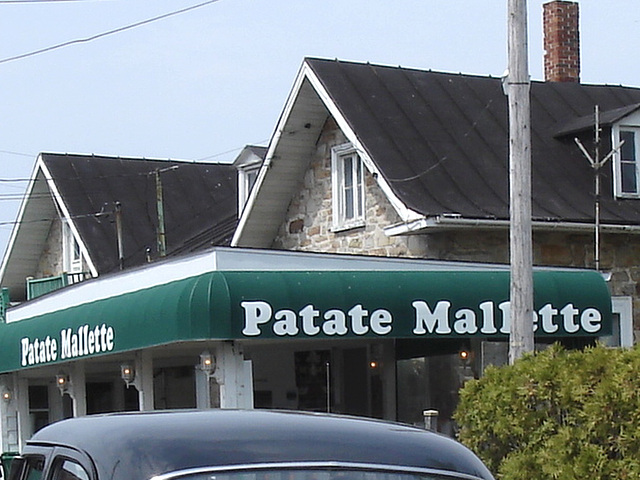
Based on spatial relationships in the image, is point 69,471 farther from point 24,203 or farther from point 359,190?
point 24,203

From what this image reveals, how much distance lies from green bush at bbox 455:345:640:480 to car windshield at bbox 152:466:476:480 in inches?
190

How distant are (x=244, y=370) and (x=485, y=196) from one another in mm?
5519

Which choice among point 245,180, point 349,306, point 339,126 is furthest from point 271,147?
point 349,306

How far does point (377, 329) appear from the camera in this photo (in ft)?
53.2

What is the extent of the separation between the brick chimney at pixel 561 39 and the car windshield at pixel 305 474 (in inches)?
875

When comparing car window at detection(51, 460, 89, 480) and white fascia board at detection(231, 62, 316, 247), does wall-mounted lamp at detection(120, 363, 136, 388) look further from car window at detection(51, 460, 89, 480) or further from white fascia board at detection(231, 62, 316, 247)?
car window at detection(51, 460, 89, 480)

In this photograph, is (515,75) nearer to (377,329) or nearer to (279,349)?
(377,329)

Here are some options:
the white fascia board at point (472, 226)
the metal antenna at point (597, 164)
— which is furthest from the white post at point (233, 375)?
the metal antenna at point (597, 164)

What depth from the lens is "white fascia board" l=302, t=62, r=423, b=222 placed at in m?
19.0

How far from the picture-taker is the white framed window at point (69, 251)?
99.6 feet

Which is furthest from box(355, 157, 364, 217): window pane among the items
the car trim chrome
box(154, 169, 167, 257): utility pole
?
the car trim chrome

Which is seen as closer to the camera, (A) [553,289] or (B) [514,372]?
(B) [514,372]

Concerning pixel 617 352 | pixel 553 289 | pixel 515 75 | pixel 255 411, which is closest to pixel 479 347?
pixel 553 289

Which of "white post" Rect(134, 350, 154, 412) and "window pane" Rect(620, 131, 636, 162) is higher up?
"window pane" Rect(620, 131, 636, 162)
